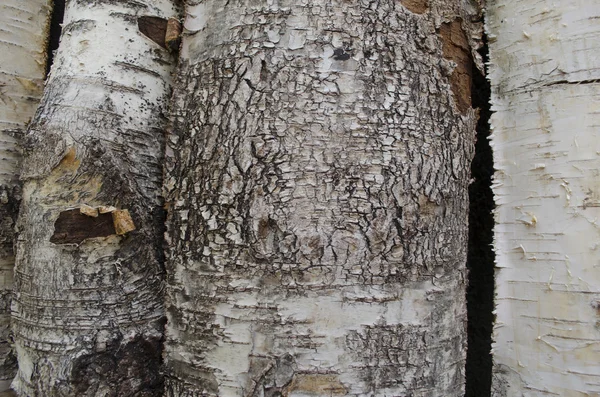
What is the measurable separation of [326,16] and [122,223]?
673 millimetres

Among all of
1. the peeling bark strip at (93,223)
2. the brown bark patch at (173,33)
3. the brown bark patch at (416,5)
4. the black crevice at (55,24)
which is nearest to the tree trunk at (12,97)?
the black crevice at (55,24)

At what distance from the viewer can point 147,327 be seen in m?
1.30

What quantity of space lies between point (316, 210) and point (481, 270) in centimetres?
83

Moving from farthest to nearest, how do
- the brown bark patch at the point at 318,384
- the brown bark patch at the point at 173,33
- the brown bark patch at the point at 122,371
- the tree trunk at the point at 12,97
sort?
the tree trunk at the point at 12,97 → the brown bark patch at the point at 173,33 → the brown bark patch at the point at 122,371 → the brown bark patch at the point at 318,384

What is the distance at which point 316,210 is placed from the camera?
1.13 meters

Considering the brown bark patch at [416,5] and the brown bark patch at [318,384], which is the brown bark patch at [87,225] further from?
the brown bark patch at [416,5]

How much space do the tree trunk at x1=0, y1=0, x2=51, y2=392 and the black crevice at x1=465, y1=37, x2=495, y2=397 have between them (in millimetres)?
1432

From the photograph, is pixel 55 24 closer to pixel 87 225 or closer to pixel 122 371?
pixel 87 225

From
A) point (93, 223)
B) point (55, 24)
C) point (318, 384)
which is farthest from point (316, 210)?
point (55, 24)

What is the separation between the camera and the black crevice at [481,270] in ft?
5.58

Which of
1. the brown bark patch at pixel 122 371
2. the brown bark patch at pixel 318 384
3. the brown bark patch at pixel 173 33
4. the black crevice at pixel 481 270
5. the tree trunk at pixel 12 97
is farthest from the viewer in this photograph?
the black crevice at pixel 481 270

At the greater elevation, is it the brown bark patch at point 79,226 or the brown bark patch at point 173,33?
the brown bark patch at point 173,33

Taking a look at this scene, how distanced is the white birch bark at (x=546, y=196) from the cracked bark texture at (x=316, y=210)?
236mm

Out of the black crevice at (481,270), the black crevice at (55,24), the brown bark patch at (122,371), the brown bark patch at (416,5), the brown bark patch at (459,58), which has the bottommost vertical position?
the brown bark patch at (122,371)
